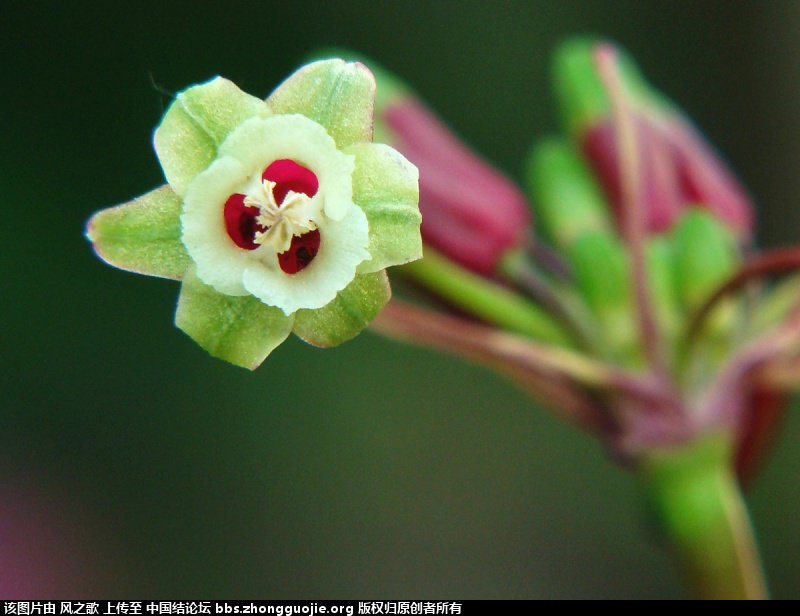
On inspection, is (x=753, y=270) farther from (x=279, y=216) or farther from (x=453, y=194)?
(x=279, y=216)

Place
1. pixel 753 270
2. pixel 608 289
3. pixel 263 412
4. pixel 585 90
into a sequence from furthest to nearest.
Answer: pixel 263 412, pixel 585 90, pixel 608 289, pixel 753 270

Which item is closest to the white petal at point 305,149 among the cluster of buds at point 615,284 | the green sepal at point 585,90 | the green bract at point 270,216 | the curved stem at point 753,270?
the green bract at point 270,216

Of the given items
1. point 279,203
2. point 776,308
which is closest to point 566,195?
point 776,308

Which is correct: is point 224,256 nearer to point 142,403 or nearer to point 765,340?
point 765,340

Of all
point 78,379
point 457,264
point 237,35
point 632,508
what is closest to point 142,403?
point 78,379

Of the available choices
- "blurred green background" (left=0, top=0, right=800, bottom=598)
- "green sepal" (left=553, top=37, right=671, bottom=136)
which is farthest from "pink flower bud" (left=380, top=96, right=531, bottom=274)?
"blurred green background" (left=0, top=0, right=800, bottom=598)

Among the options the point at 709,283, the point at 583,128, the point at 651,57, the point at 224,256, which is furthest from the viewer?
the point at 651,57

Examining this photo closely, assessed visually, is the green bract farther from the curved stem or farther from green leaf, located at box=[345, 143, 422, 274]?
the curved stem
